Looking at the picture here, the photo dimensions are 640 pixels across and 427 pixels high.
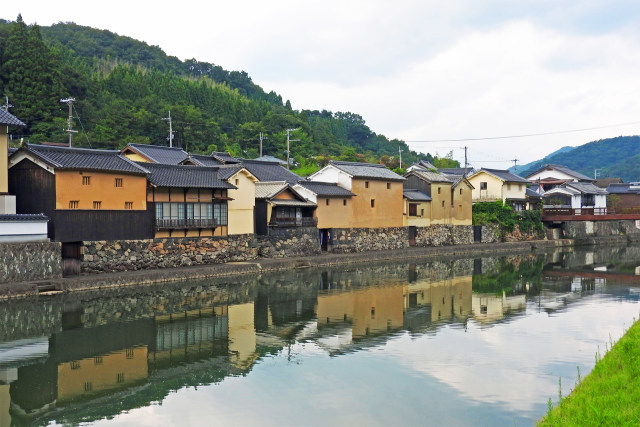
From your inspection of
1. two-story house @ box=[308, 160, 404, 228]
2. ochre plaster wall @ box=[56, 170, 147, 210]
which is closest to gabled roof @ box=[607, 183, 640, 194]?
two-story house @ box=[308, 160, 404, 228]

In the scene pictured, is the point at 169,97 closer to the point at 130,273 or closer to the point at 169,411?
the point at 130,273

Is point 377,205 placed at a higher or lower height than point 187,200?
higher

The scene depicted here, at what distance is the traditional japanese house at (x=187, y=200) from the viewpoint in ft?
88.5

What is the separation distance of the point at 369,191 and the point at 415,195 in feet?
18.2

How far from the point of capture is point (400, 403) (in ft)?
36.6

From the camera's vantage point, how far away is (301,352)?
15289mm

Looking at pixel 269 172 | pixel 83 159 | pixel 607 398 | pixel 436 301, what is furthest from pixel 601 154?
pixel 607 398

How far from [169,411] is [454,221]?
38.1m

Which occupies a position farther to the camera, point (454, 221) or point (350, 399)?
point (454, 221)

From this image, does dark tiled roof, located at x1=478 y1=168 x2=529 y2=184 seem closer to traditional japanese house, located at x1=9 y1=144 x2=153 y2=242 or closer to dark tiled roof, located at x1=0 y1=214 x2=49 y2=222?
traditional japanese house, located at x1=9 y1=144 x2=153 y2=242

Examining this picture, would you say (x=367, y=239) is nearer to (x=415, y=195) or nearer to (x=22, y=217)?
(x=415, y=195)

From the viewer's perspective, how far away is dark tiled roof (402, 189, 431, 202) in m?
42.6

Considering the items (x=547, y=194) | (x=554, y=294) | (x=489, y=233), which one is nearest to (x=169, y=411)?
(x=554, y=294)

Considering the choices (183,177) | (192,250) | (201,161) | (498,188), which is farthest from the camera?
(498,188)
